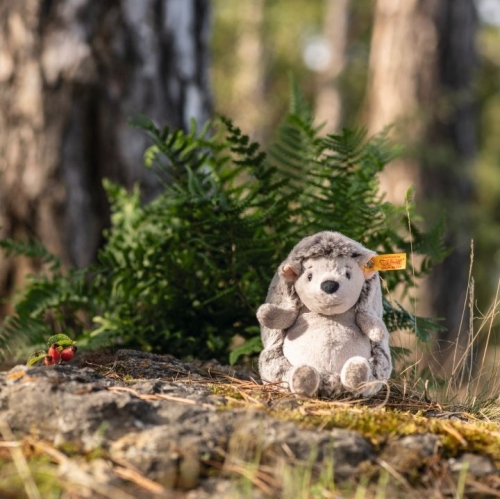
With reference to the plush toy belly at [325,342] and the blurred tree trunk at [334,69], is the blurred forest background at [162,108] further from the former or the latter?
the plush toy belly at [325,342]

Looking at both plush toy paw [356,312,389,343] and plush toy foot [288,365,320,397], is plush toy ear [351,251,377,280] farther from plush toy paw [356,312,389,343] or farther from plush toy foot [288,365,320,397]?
plush toy foot [288,365,320,397]

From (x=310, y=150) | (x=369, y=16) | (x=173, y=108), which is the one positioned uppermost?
(x=369, y=16)

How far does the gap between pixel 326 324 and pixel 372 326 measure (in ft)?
0.55

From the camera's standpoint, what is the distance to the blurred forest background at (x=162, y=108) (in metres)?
4.45

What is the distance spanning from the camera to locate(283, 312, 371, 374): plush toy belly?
251 centimetres

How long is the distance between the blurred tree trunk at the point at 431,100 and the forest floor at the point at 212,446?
5945 millimetres

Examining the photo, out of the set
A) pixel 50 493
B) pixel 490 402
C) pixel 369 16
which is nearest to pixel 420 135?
pixel 490 402

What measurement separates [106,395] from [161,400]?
19 cm

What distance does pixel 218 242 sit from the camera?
131 inches

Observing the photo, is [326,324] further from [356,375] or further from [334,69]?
[334,69]

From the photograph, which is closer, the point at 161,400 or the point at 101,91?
the point at 161,400

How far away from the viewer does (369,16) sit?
19.1 m

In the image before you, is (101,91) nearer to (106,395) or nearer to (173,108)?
(173,108)

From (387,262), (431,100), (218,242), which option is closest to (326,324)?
(387,262)
